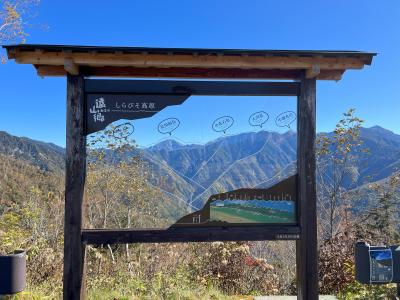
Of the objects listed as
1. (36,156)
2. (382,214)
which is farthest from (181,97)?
(382,214)

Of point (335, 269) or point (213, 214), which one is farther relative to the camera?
point (335, 269)

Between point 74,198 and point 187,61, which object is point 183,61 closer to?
point 187,61

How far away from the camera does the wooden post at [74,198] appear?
13.4 feet

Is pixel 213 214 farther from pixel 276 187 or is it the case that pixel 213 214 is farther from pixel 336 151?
pixel 336 151

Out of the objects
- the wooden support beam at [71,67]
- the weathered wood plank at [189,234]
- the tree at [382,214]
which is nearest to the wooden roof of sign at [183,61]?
the wooden support beam at [71,67]

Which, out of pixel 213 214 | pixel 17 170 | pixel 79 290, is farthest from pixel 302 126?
pixel 17 170

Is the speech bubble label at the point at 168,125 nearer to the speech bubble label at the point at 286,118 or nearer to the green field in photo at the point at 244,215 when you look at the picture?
the green field in photo at the point at 244,215

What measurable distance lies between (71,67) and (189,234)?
6.93ft

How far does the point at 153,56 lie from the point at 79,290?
2.54 meters

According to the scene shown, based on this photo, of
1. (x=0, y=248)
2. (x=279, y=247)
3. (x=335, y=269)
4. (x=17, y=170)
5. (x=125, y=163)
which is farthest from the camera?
(x=17, y=170)

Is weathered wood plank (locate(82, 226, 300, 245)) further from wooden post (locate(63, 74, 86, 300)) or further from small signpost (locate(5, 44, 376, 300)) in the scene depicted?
wooden post (locate(63, 74, 86, 300))

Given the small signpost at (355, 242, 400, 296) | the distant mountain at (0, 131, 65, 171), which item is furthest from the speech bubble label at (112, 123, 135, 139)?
the distant mountain at (0, 131, 65, 171)

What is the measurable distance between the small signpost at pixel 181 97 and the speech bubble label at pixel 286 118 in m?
0.01

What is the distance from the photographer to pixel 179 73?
4.39m
